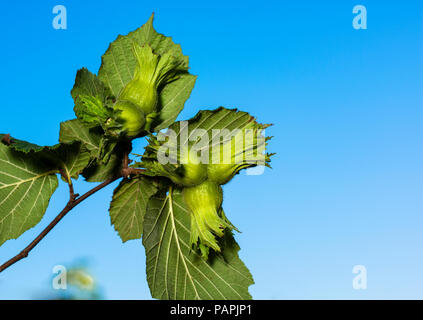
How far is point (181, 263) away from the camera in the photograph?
110cm

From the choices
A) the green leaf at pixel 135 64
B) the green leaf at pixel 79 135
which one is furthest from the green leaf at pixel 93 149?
the green leaf at pixel 135 64

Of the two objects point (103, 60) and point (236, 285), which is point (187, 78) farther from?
point (236, 285)

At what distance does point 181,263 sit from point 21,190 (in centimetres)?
45

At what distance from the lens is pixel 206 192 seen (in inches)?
37.9

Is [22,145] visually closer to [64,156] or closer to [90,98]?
[64,156]

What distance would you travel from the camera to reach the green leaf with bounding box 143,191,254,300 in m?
1.09

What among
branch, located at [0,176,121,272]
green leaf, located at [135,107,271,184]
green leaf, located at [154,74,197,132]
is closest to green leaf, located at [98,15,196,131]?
green leaf, located at [154,74,197,132]

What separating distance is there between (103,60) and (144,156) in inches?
13.1

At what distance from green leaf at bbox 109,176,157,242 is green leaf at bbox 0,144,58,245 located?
178mm

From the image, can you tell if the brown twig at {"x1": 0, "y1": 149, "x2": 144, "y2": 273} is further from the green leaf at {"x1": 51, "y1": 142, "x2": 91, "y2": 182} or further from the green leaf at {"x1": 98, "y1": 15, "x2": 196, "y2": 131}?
the green leaf at {"x1": 98, "y1": 15, "x2": 196, "y2": 131}

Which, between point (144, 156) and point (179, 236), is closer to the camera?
point (144, 156)

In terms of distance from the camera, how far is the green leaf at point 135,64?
1.09m

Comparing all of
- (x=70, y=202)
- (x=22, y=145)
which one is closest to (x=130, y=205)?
(x=70, y=202)
